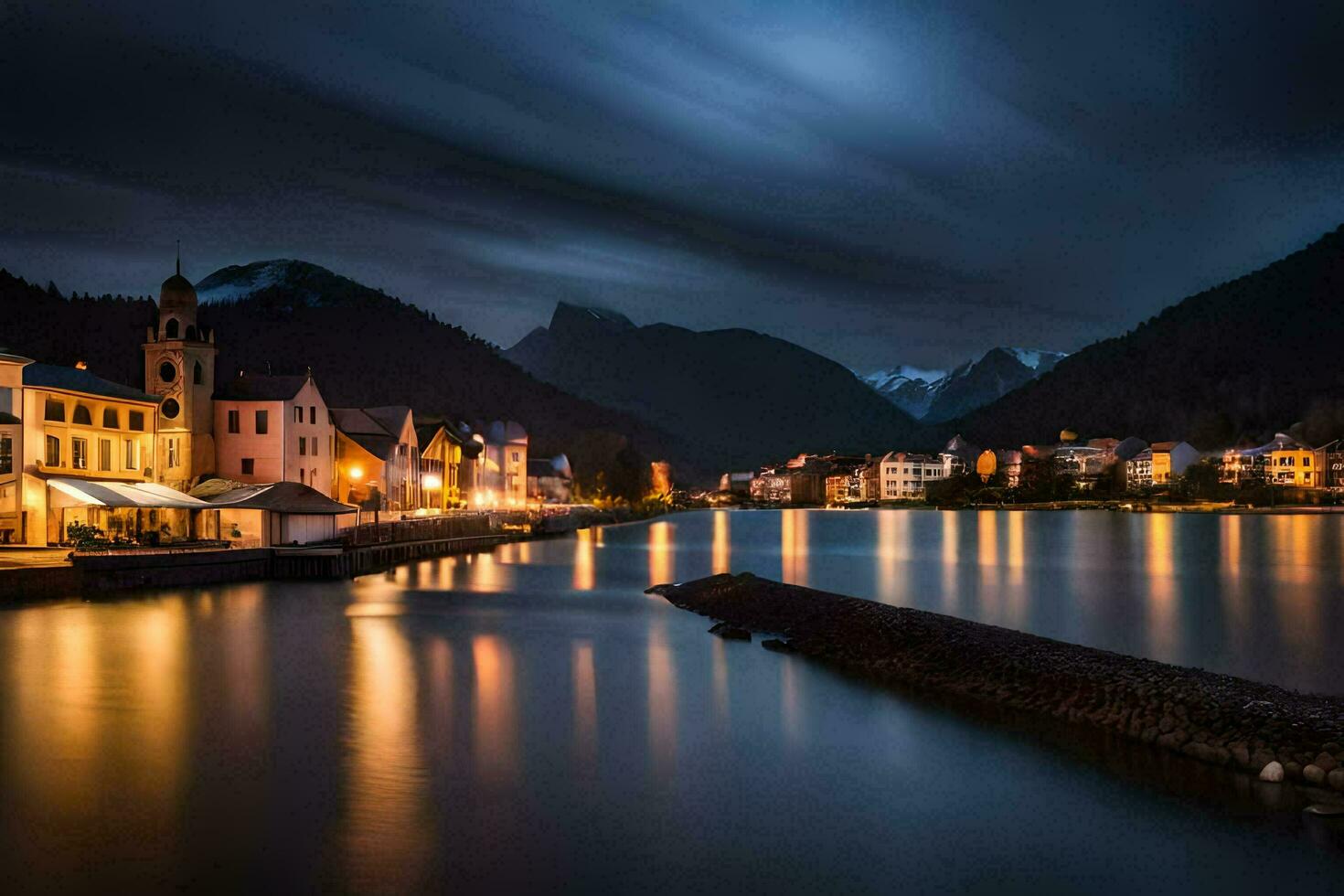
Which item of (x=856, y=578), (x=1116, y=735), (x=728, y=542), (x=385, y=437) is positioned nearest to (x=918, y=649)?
(x=1116, y=735)

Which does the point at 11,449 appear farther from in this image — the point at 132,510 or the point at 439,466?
the point at 439,466

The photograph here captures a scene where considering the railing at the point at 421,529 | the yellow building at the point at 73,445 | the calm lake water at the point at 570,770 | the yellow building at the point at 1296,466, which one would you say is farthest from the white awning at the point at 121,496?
the yellow building at the point at 1296,466

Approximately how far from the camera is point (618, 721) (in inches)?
813

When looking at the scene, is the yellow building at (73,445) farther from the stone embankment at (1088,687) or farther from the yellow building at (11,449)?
the stone embankment at (1088,687)

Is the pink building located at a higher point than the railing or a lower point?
higher

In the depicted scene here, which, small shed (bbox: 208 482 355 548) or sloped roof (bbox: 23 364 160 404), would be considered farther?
small shed (bbox: 208 482 355 548)

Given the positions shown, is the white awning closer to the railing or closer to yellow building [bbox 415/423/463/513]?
the railing

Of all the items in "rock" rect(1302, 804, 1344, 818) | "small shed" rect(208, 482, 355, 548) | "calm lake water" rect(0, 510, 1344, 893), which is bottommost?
"calm lake water" rect(0, 510, 1344, 893)

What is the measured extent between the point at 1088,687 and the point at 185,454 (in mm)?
51037

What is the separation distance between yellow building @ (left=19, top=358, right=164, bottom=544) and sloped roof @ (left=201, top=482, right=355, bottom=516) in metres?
3.04

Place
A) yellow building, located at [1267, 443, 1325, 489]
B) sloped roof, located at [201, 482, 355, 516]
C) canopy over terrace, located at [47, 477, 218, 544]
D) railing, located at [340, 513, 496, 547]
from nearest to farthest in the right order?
1. canopy over terrace, located at [47, 477, 218, 544]
2. sloped roof, located at [201, 482, 355, 516]
3. railing, located at [340, 513, 496, 547]
4. yellow building, located at [1267, 443, 1325, 489]

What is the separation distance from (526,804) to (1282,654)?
852 inches

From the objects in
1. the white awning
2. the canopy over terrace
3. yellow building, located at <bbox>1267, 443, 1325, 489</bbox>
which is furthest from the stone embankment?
→ yellow building, located at <bbox>1267, 443, 1325, 489</bbox>

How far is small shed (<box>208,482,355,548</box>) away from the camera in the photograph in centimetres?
5238
